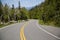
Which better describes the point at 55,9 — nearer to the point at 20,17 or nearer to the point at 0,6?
the point at 0,6

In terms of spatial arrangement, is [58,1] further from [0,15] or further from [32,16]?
[32,16]

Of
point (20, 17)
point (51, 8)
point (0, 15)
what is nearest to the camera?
point (51, 8)

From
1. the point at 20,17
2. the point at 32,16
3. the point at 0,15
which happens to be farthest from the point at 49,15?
the point at 32,16

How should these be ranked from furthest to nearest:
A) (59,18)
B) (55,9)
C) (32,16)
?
(32,16) → (55,9) → (59,18)

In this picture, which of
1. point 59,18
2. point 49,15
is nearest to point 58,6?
point 49,15

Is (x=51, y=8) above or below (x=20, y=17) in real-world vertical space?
above

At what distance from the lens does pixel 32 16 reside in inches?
6230

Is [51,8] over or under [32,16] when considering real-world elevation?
over

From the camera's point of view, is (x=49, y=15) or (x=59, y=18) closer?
(x=59, y=18)

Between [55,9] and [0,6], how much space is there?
2018 centimetres

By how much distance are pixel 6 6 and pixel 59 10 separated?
27865mm

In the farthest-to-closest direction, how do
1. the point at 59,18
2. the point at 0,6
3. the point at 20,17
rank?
the point at 20,17
the point at 0,6
the point at 59,18

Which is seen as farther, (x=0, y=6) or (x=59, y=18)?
(x=0, y=6)

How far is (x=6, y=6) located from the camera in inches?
2680
